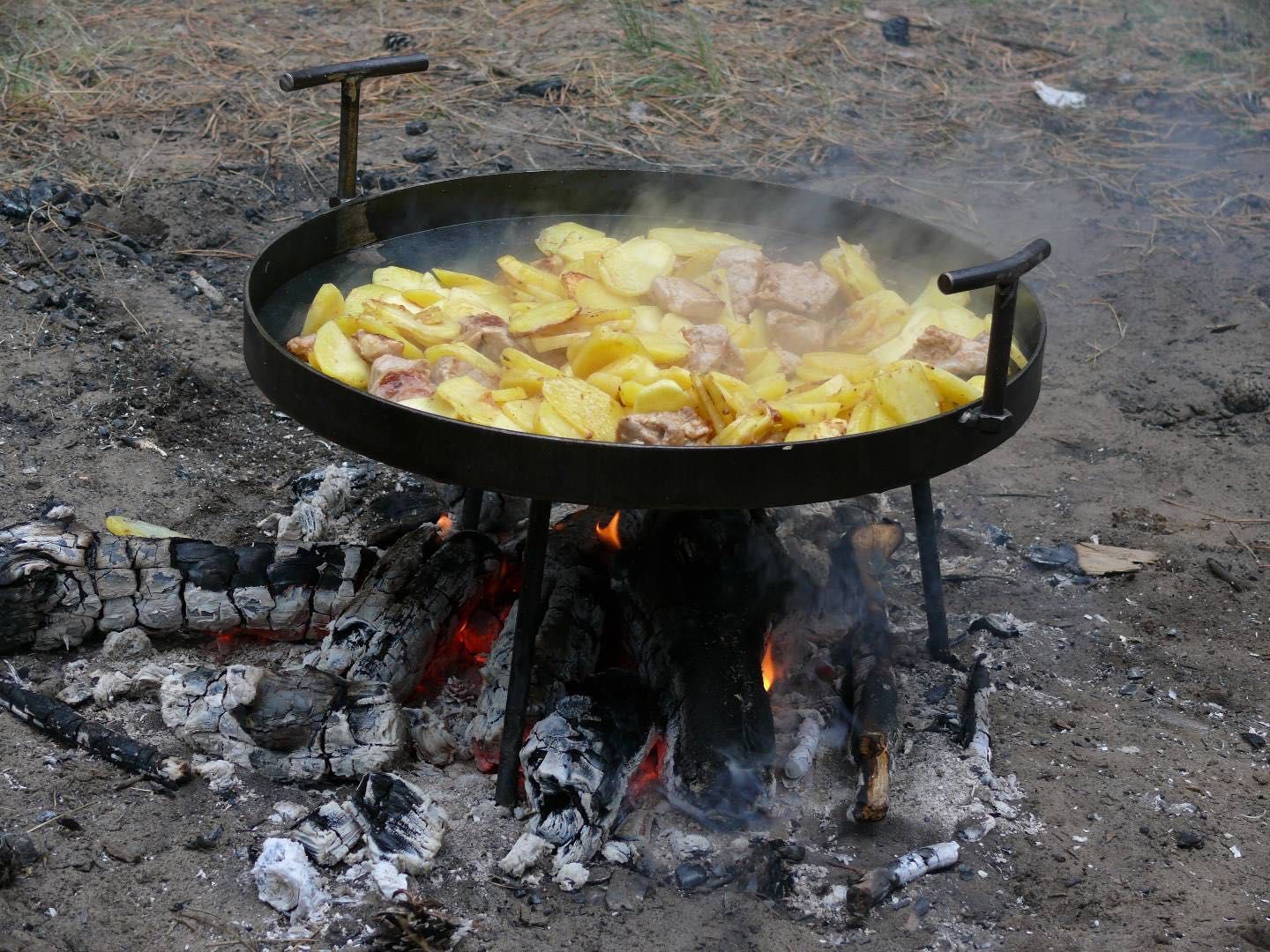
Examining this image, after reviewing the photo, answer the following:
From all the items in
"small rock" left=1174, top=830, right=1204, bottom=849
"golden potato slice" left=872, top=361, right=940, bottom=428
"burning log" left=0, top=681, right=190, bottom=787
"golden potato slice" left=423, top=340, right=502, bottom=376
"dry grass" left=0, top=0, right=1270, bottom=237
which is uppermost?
"golden potato slice" left=872, top=361, right=940, bottom=428

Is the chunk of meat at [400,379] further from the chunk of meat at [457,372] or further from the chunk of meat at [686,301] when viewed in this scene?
the chunk of meat at [686,301]

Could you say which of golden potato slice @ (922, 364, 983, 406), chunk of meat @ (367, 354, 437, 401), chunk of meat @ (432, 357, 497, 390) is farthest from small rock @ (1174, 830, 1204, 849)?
chunk of meat @ (367, 354, 437, 401)

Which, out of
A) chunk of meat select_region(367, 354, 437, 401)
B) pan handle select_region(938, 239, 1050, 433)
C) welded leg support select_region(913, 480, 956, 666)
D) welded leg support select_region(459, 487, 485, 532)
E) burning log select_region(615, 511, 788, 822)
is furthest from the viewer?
welded leg support select_region(459, 487, 485, 532)

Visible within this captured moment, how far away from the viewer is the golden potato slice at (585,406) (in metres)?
2.47

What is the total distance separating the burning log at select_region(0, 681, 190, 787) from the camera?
2857 millimetres

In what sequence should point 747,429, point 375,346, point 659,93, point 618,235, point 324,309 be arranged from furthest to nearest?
point 659,93 < point 618,235 < point 324,309 < point 375,346 < point 747,429

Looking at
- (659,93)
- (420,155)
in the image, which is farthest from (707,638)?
(659,93)

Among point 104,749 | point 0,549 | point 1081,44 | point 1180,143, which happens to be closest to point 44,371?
point 0,549

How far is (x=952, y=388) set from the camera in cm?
258

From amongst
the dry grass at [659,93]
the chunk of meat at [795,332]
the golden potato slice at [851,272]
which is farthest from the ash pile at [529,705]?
the dry grass at [659,93]

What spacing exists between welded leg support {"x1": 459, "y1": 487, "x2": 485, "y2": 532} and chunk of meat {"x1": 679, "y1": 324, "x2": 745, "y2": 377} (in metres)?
1.27

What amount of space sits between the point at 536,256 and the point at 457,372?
0.92m

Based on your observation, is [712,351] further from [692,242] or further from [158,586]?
[158,586]

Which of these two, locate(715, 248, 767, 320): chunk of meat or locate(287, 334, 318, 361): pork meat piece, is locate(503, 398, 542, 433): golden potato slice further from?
locate(715, 248, 767, 320): chunk of meat
